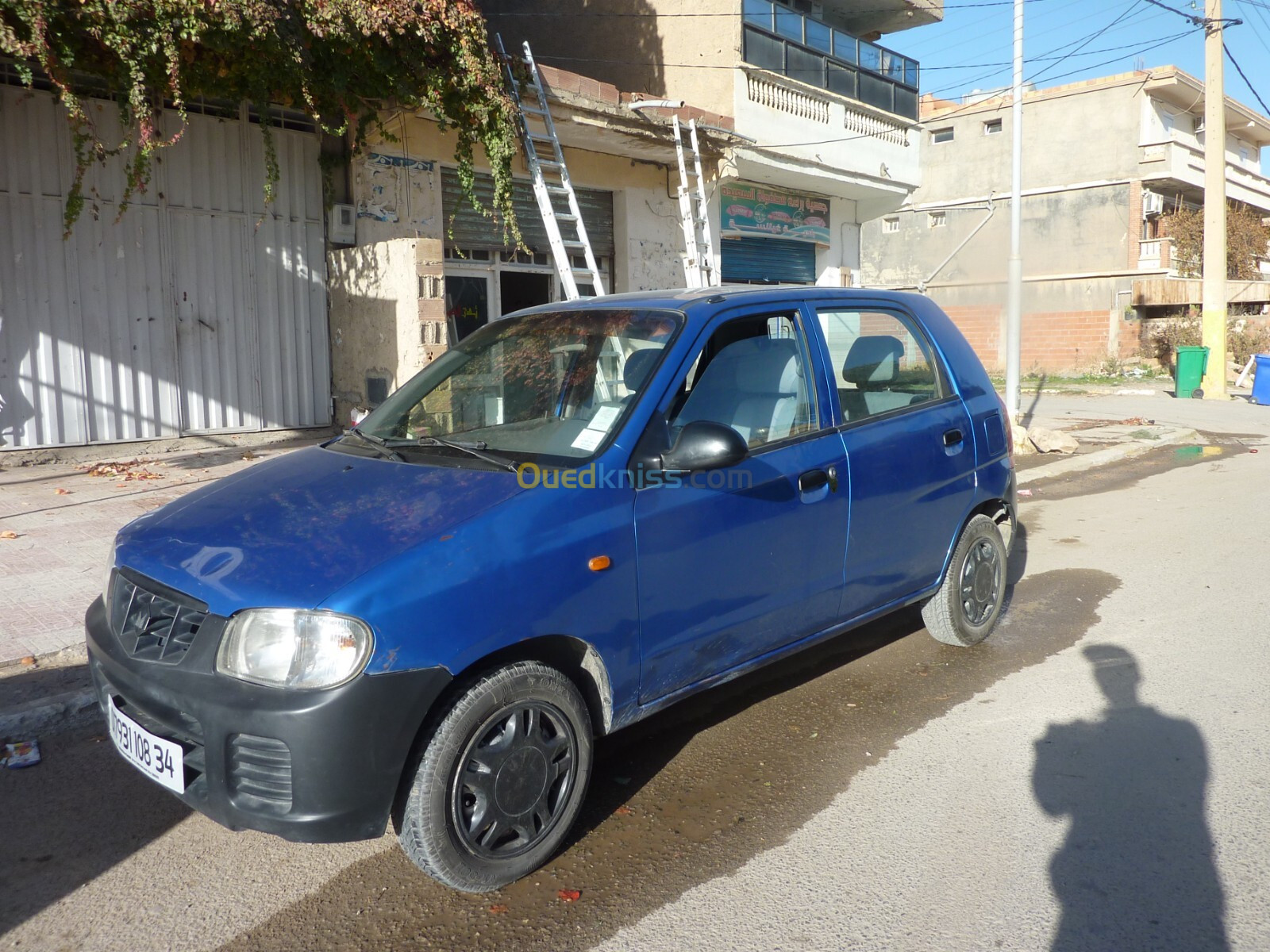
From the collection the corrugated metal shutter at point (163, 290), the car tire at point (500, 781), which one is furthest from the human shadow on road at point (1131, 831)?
the corrugated metal shutter at point (163, 290)

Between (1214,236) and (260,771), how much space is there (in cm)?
2250

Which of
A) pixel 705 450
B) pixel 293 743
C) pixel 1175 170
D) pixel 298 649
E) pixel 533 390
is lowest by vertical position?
pixel 293 743

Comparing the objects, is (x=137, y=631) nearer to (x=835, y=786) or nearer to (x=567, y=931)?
(x=567, y=931)

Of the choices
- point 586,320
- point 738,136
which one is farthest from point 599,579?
point 738,136

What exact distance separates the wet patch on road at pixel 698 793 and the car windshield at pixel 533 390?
4.18 ft

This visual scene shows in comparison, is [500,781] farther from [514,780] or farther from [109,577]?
[109,577]

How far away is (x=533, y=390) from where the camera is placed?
3.70m

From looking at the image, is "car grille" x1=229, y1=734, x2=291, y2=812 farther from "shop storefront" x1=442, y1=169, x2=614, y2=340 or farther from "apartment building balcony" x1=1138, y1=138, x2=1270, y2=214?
"apartment building balcony" x1=1138, y1=138, x2=1270, y2=214

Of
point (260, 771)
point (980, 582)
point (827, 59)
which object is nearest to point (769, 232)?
point (827, 59)

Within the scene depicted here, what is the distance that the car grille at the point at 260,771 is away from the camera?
101 inches

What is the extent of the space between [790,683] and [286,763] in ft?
8.72

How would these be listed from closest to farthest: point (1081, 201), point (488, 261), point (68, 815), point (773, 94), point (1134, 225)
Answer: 1. point (68, 815)
2. point (488, 261)
3. point (773, 94)
4. point (1134, 225)
5. point (1081, 201)

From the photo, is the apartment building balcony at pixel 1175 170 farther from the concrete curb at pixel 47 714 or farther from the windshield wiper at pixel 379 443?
the concrete curb at pixel 47 714

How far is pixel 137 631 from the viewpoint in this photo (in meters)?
2.91
